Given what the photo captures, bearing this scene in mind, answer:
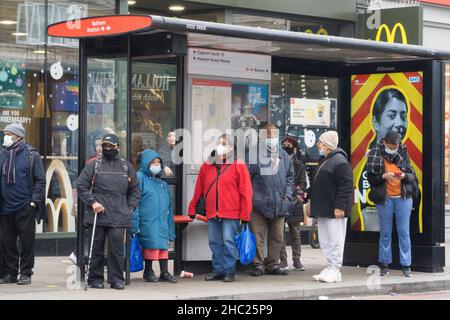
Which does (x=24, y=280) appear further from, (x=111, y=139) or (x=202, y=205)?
(x=202, y=205)

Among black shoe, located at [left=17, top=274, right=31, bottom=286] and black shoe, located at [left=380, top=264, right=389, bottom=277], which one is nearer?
black shoe, located at [left=17, top=274, right=31, bottom=286]

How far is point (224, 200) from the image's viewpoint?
12.9m

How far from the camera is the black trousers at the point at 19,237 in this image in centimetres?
1244

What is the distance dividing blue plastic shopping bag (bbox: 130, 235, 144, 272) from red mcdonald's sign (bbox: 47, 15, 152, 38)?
2.45 meters

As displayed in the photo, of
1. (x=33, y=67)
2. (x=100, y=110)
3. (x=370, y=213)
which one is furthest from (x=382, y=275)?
(x=33, y=67)

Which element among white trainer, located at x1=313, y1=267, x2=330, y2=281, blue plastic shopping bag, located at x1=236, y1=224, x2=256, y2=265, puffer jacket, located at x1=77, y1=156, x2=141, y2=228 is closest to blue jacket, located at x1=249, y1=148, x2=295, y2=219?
blue plastic shopping bag, located at x1=236, y1=224, x2=256, y2=265

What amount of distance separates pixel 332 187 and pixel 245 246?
4.30 ft

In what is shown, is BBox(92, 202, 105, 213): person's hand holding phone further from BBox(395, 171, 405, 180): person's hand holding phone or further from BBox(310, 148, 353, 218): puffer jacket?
BBox(395, 171, 405, 180): person's hand holding phone

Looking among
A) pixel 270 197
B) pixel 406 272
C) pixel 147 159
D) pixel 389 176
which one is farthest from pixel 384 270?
pixel 147 159

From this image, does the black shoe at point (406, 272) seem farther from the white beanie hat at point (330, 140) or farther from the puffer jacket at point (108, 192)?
the puffer jacket at point (108, 192)

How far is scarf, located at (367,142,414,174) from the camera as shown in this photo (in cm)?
1398

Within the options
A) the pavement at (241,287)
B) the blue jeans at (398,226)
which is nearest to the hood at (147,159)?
the pavement at (241,287)

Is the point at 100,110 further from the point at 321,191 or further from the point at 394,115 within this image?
the point at 394,115

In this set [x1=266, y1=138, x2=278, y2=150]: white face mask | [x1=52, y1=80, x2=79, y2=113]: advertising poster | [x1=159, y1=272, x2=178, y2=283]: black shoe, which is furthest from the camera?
[x1=52, y1=80, x2=79, y2=113]: advertising poster
